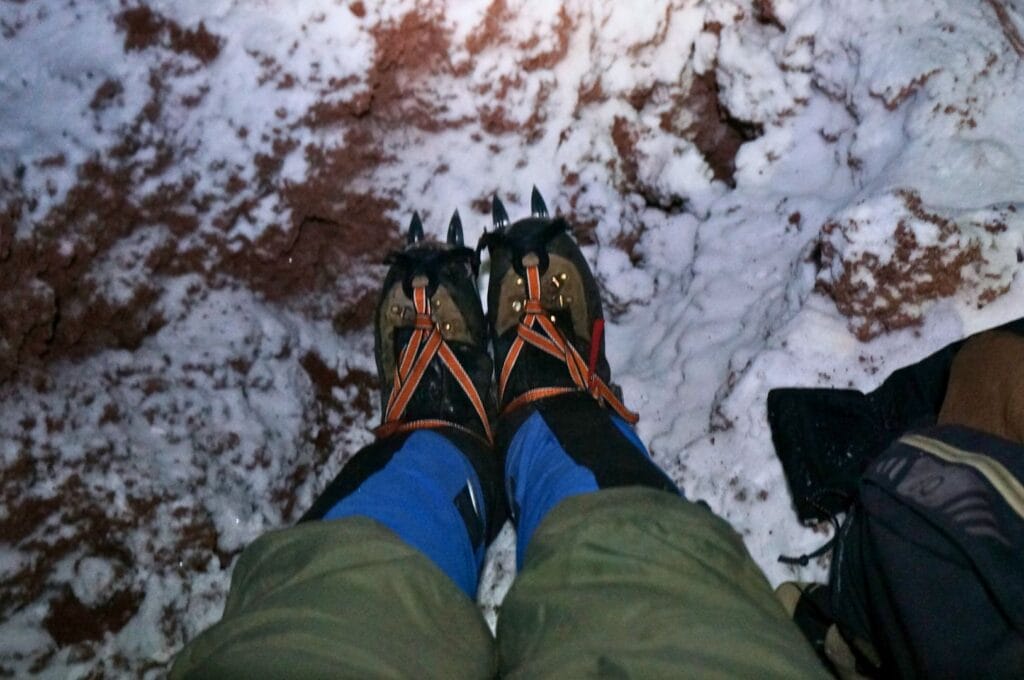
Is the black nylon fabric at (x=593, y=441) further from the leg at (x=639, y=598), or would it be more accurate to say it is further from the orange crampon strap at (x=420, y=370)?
the orange crampon strap at (x=420, y=370)

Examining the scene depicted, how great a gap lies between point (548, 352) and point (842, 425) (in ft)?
2.20

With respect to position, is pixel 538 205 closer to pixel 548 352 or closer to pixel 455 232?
pixel 455 232

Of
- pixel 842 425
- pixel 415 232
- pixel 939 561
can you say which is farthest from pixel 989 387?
pixel 415 232

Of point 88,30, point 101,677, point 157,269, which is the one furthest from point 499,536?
point 88,30

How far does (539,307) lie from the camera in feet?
5.87

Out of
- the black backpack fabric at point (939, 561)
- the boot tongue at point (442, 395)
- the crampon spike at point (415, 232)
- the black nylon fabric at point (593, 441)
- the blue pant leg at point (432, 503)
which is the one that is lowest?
the boot tongue at point (442, 395)

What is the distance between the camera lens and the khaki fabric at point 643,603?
2.54ft

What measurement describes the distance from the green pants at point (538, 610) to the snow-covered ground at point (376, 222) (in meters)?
0.48

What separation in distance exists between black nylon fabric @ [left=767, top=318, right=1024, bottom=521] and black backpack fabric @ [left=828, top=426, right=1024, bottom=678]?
0.25 m

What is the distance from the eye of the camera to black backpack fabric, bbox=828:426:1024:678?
2.55 feet

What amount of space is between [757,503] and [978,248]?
2.07 ft

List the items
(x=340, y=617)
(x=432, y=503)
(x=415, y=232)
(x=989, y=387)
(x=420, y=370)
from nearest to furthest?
(x=340, y=617) < (x=989, y=387) < (x=432, y=503) < (x=420, y=370) < (x=415, y=232)

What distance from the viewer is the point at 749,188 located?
179 centimetres

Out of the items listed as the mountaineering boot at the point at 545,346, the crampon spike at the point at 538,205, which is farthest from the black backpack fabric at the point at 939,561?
the crampon spike at the point at 538,205
